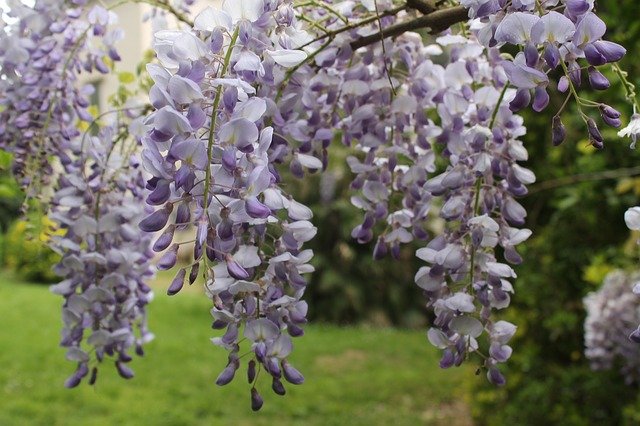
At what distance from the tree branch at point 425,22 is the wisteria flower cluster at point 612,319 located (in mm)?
1615

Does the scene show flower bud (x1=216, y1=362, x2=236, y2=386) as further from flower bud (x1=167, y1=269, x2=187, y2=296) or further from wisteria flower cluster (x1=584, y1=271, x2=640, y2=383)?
wisteria flower cluster (x1=584, y1=271, x2=640, y2=383)

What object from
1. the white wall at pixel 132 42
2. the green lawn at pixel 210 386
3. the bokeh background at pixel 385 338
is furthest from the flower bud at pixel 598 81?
the green lawn at pixel 210 386

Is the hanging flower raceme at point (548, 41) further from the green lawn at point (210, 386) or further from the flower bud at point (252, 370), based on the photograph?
the green lawn at point (210, 386)

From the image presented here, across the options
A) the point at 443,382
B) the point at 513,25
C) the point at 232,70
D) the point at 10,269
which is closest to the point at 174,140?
the point at 232,70

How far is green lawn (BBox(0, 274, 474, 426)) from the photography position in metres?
4.66

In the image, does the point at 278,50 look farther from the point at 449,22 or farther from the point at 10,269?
the point at 10,269

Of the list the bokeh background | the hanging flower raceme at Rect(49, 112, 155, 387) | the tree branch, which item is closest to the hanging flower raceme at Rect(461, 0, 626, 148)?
the tree branch

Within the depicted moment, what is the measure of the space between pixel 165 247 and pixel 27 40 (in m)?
0.76

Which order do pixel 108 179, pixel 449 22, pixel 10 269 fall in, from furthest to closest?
pixel 10 269 → pixel 108 179 → pixel 449 22

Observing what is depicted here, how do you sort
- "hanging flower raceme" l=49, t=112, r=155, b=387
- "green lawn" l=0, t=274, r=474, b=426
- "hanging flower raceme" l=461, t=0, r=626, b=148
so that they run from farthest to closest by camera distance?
"green lawn" l=0, t=274, r=474, b=426, "hanging flower raceme" l=49, t=112, r=155, b=387, "hanging flower raceme" l=461, t=0, r=626, b=148

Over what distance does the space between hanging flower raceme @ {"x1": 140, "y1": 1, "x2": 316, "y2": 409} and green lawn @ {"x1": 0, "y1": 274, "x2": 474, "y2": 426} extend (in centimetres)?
376

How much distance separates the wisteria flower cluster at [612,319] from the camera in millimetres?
2375

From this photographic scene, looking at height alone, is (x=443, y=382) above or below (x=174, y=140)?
below

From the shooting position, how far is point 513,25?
2.26 ft
